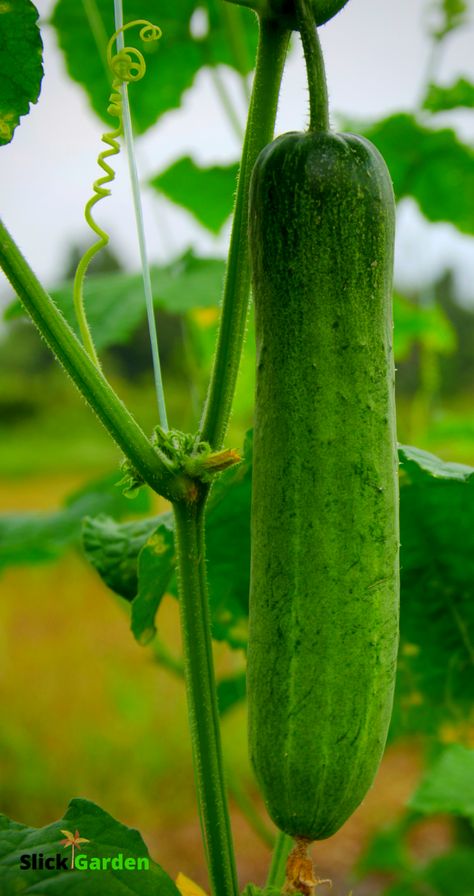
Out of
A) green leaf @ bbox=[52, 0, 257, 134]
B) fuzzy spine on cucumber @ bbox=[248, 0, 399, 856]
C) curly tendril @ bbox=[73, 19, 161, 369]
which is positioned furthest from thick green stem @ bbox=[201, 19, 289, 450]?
green leaf @ bbox=[52, 0, 257, 134]

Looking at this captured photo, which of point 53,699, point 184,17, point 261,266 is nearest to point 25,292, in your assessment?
point 261,266

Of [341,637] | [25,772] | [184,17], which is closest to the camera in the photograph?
[341,637]

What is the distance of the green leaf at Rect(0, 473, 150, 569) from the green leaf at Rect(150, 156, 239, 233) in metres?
0.85

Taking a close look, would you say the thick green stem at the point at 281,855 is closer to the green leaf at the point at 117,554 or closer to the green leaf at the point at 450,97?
the green leaf at the point at 117,554

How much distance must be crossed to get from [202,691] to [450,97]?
69.9 inches

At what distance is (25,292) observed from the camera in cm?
114

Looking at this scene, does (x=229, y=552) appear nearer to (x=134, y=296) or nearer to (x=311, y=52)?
(x=311, y=52)

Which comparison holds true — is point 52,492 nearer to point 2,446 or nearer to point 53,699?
point 2,446

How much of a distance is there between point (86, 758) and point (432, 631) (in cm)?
551

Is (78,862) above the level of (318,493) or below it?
below

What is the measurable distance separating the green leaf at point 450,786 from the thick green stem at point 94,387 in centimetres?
128

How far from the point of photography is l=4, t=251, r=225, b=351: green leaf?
6.98ft

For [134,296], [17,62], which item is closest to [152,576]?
[17,62]

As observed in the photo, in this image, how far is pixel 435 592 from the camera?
1.49 meters
